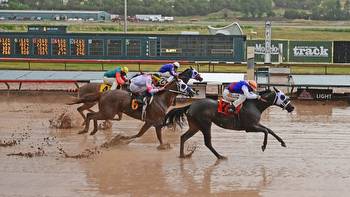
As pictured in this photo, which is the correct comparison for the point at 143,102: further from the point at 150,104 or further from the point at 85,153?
the point at 85,153

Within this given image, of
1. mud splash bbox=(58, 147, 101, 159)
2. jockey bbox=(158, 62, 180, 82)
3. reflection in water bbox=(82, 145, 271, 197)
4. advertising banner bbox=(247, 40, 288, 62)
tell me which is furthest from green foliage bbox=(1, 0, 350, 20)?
reflection in water bbox=(82, 145, 271, 197)

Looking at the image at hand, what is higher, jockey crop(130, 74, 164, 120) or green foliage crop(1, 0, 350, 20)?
green foliage crop(1, 0, 350, 20)

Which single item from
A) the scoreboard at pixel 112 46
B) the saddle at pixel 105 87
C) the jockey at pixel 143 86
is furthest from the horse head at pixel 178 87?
the scoreboard at pixel 112 46

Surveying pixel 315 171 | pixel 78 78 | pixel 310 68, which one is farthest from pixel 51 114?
pixel 310 68

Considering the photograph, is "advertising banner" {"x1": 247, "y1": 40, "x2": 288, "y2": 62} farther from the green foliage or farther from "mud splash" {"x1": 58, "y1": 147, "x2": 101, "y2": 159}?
the green foliage

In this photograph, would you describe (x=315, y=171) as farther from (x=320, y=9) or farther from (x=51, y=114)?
(x=320, y=9)

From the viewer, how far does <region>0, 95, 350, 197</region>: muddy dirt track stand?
28.2 ft

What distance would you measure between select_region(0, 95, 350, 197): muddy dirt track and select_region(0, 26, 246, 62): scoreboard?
7851 millimetres

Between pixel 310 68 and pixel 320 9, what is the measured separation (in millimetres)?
53683

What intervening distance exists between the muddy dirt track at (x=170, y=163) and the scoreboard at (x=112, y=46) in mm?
7851

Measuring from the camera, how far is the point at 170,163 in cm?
1022

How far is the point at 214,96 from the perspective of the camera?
18547mm

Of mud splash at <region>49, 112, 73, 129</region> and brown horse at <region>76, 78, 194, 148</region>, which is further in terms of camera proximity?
mud splash at <region>49, 112, 73, 129</region>

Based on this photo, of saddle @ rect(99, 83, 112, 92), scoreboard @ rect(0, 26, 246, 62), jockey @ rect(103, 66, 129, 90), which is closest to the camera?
jockey @ rect(103, 66, 129, 90)
